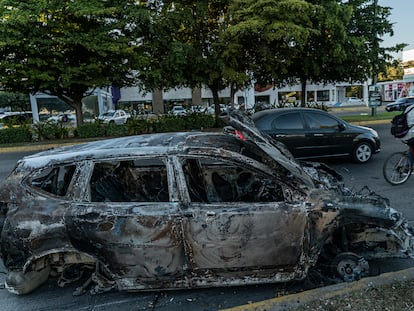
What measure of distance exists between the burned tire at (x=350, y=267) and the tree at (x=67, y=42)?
12369 mm

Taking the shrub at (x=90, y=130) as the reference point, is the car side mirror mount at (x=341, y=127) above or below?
above

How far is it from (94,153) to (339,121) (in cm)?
673

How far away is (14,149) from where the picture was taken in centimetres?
1409

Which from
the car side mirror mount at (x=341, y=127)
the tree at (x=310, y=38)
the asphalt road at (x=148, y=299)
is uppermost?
the tree at (x=310, y=38)

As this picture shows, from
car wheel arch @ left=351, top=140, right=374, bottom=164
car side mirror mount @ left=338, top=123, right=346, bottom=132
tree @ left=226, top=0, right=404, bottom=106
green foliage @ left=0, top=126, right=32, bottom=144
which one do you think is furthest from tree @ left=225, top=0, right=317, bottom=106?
green foliage @ left=0, top=126, right=32, bottom=144

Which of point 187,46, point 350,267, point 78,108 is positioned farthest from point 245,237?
point 78,108

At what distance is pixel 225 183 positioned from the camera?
402 centimetres

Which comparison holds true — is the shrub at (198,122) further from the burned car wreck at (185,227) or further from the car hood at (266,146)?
the burned car wreck at (185,227)

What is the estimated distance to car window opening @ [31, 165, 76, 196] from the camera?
3170 mm

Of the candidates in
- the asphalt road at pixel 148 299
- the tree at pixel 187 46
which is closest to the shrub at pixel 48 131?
the tree at pixel 187 46

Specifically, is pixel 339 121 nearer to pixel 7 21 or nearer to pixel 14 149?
pixel 7 21

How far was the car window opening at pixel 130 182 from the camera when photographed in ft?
11.4

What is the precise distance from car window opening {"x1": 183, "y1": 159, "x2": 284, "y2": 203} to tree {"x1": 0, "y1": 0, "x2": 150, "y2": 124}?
10.8 m

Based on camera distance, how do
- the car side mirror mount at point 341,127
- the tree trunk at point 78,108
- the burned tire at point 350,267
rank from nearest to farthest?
the burned tire at point 350,267 → the car side mirror mount at point 341,127 → the tree trunk at point 78,108
